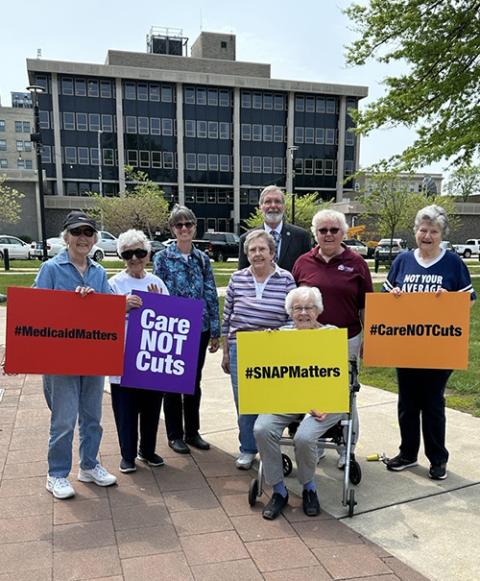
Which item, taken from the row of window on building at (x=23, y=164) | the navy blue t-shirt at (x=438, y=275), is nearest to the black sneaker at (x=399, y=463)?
the navy blue t-shirt at (x=438, y=275)

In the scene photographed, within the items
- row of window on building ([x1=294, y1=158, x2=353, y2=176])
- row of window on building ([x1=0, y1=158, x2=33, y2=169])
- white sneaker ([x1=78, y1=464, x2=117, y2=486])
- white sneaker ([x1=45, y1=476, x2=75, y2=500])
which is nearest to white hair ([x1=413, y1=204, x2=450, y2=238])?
white sneaker ([x1=78, y1=464, x2=117, y2=486])

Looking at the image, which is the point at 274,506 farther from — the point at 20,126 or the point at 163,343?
the point at 20,126

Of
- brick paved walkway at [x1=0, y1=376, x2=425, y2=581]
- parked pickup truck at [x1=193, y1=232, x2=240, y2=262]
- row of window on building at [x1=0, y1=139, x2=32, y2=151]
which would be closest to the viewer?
brick paved walkway at [x1=0, y1=376, x2=425, y2=581]

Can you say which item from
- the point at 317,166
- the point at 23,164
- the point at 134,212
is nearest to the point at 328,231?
the point at 134,212

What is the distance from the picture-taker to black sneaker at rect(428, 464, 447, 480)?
3.86m

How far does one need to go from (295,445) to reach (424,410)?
49.5 inches

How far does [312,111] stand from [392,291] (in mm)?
63387

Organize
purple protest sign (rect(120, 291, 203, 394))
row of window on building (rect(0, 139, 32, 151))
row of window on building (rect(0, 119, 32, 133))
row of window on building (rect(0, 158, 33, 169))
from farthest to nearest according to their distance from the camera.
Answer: row of window on building (rect(0, 158, 33, 169)) → row of window on building (rect(0, 139, 32, 151)) → row of window on building (rect(0, 119, 32, 133)) → purple protest sign (rect(120, 291, 203, 394))

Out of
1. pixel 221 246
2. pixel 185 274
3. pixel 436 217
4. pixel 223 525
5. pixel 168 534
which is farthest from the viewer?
pixel 221 246

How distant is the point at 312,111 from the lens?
6244cm

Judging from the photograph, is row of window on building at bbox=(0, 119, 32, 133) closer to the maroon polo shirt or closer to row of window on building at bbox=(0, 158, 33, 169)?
row of window on building at bbox=(0, 158, 33, 169)

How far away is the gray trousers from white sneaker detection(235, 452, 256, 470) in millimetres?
654

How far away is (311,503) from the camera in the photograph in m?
3.40

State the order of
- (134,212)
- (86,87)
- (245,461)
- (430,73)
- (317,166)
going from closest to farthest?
(245,461), (430,73), (134,212), (86,87), (317,166)
